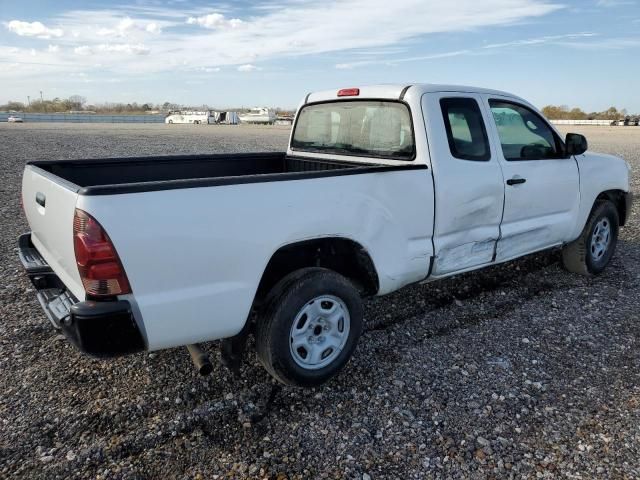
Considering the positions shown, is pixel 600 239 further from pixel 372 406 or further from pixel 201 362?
pixel 201 362

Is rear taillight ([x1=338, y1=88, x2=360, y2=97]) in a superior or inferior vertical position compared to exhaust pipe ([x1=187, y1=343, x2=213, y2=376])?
superior

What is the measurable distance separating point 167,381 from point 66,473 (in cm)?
93

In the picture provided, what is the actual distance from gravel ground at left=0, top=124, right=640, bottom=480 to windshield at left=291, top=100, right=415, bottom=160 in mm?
1462

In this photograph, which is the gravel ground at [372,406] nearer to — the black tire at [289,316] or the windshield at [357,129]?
the black tire at [289,316]

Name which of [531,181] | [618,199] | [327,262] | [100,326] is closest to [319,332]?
[327,262]

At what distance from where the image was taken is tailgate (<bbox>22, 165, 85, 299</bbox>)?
270cm

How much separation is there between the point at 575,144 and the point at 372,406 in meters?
3.27

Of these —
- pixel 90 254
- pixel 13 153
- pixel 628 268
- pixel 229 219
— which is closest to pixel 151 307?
pixel 90 254

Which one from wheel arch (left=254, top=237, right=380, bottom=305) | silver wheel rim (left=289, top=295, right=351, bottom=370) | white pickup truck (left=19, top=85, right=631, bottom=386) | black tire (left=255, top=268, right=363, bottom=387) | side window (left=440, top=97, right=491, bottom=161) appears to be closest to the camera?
white pickup truck (left=19, top=85, right=631, bottom=386)

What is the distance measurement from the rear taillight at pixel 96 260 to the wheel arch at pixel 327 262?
95cm

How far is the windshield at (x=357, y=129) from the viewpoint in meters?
4.09

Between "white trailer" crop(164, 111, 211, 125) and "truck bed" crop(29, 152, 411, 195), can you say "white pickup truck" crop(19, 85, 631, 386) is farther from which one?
"white trailer" crop(164, 111, 211, 125)

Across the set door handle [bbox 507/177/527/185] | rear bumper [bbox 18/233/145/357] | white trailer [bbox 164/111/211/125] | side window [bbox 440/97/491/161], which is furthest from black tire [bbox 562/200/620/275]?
white trailer [bbox 164/111/211/125]

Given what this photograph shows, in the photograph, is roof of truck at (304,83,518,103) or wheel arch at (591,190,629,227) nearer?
roof of truck at (304,83,518,103)
